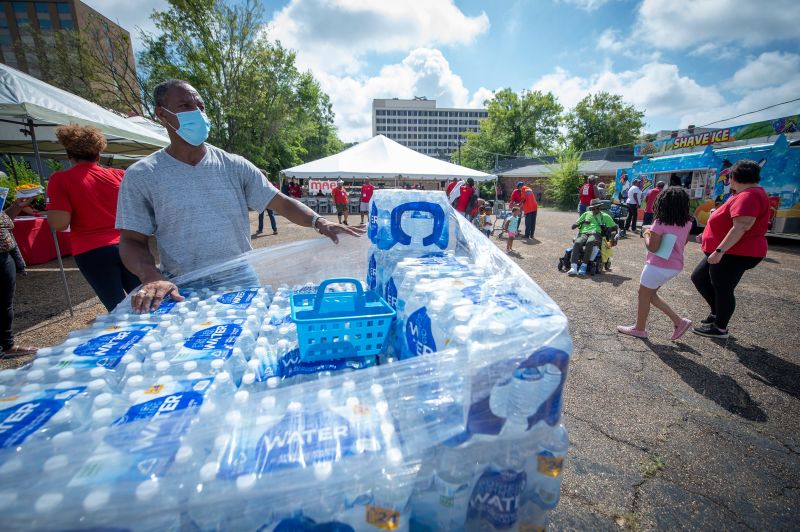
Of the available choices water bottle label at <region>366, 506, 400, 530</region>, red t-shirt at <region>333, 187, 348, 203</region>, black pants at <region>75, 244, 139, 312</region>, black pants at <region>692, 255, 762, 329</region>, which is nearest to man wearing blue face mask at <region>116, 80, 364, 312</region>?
black pants at <region>75, 244, 139, 312</region>

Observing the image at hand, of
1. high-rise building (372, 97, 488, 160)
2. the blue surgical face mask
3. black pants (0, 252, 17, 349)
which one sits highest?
high-rise building (372, 97, 488, 160)

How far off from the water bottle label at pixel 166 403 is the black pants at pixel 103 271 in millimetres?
2495

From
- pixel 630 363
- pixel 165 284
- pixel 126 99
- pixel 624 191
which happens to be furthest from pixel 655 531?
pixel 126 99

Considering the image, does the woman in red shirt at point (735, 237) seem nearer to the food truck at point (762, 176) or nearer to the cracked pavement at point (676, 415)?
the cracked pavement at point (676, 415)

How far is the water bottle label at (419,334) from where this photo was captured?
1.25m

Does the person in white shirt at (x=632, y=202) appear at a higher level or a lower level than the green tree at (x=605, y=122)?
lower

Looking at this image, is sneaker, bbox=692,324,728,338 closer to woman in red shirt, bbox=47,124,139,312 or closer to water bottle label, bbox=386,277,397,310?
water bottle label, bbox=386,277,397,310

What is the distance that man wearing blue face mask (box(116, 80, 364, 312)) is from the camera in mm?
1842

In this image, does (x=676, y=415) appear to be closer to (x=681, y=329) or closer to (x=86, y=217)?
(x=681, y=329)

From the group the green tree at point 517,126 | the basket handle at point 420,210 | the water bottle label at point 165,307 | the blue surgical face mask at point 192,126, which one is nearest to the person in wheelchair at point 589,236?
the basket handle at point 420,210

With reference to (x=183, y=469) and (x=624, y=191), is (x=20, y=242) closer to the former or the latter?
(x=183, y=469)

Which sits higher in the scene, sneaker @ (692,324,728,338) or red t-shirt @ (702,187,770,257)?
red t-shirt @ (702,187,770,257)

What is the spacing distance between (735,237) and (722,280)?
1.83 ft

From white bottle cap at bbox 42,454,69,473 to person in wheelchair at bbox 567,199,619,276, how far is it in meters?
7.26
